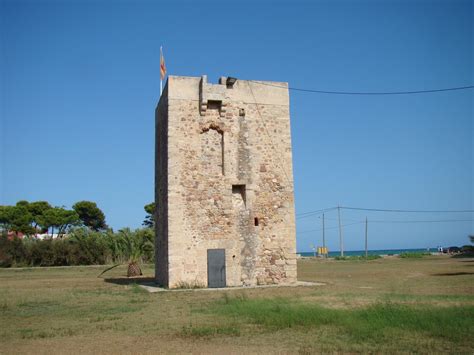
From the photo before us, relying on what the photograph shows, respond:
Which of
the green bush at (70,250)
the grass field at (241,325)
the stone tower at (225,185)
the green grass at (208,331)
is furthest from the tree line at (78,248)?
the green grass at (208,331)

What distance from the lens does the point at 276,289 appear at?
49.9 ft

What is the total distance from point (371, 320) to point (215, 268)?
8863 mm

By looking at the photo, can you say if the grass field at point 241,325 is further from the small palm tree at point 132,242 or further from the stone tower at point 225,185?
the small palm tree at point 132,242

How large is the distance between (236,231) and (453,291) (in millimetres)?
7049

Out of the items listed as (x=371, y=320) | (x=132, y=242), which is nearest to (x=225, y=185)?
(x=371, y=320)

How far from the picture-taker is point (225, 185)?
1683cm

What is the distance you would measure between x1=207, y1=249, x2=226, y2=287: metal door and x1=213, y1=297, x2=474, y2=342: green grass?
6.12 metres

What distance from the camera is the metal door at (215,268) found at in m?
16.3

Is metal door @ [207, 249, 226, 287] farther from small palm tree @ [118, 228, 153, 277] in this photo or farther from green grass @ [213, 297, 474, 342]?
small palm tree @ [118, 228, 153, 277]

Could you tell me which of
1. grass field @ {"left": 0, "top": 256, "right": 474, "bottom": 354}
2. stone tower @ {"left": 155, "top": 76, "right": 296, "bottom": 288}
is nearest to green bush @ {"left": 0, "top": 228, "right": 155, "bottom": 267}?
stone tower @ {"left": 155, "top": 76, "right": 296, "bottom": 288}

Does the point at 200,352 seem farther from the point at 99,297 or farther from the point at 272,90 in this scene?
the point at 272,90

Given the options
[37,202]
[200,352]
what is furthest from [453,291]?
[37,202]

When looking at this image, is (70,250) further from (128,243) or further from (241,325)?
(241,325)

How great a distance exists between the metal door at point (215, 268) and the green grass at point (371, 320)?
20.1ft
